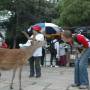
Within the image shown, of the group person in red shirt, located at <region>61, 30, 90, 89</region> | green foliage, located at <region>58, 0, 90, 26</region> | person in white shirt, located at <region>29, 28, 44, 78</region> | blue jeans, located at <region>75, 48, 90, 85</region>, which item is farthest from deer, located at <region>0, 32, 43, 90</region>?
green foliage, located at <region>58, 0, 90, 26</region>

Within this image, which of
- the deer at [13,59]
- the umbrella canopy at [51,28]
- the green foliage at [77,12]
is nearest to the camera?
the deer at [13,59]

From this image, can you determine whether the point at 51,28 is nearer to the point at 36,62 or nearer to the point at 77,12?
the point at 77,12

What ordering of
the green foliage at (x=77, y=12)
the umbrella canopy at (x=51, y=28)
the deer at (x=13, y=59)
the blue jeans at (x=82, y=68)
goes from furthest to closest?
the green foliage at (x=77, y=12) → the umbrella canopy at (x=51, y=28) → the blue jeans at (x=82, y=68) → the deer at (x=13, y=59)

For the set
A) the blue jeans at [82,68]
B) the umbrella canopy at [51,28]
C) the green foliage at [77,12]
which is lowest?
the blue jeans at [82,68]

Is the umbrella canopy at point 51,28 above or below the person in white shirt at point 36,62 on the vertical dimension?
above

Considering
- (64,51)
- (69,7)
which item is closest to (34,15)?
(69,7)

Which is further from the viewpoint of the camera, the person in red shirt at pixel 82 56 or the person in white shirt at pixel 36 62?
the person in white shirt at pixel 36 62

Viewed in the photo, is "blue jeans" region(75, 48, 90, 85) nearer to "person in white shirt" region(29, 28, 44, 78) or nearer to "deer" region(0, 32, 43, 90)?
"deer" region(0, 32, 43, 90)

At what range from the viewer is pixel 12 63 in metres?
12.1

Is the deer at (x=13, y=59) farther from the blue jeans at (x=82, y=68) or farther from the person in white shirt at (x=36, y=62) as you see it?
the person in white shirt at (x=36, y=62)

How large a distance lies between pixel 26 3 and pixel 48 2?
3.42 meters

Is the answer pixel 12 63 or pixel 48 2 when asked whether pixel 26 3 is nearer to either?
pixel 48 2

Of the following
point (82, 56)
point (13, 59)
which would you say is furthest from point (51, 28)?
point (13, 59)

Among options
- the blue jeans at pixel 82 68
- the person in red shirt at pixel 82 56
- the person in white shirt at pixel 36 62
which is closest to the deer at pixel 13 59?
the person in red shirt at pixel 82 56
